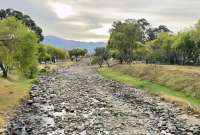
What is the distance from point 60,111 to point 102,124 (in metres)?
11.5

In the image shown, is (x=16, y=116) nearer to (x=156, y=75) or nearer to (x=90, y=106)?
(x=90, y=106)

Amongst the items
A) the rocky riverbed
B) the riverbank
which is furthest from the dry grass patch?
the rocky riverbed

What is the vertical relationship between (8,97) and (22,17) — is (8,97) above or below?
below

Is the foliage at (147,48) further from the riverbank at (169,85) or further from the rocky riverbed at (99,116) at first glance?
the rocky riverbed at (99,116)

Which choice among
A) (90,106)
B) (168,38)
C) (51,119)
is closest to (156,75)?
(90,106)

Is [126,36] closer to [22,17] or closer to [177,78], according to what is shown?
[22,17]

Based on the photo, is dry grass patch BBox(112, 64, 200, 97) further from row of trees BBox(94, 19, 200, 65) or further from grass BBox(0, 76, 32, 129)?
row of trees BBox(94, 19, 200, 65)

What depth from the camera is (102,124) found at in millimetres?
47625

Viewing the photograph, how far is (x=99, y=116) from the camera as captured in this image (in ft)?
174

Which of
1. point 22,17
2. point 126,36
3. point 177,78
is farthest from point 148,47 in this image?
point 177,78

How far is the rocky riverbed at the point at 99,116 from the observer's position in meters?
44.3

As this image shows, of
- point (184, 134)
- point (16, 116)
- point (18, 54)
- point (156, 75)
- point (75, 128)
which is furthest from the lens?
point (156, 75)

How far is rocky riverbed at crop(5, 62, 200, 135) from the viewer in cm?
4433

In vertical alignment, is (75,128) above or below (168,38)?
below
